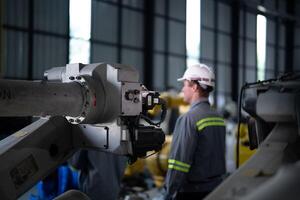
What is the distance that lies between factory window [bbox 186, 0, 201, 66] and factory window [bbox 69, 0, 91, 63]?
15.7 feet

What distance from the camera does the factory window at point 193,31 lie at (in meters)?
16.0

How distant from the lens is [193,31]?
16.5 meters

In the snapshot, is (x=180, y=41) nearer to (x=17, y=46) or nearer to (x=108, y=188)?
(x=17, y=46)

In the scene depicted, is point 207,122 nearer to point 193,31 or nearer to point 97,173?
point 97,173

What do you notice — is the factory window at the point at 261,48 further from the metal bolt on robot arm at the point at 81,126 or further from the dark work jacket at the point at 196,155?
the metal bolt on robot arm at the point at 81,126

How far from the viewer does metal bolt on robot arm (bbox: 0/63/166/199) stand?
1.89 metres

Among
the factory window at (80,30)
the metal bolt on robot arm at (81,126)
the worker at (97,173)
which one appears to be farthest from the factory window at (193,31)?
the metal bolt on robot arm at (81,126)

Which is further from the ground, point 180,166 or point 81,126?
point 81,126

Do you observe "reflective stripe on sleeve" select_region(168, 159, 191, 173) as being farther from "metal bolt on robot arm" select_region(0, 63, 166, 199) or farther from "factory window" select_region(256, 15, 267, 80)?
"factory window" select_region(256, 15, 267, 80)

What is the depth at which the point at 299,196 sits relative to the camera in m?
1.08

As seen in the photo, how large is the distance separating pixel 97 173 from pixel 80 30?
889 centimetres

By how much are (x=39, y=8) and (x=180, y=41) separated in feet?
19.4

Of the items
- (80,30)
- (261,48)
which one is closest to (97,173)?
(80,30)

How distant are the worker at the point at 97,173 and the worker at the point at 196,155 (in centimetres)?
60
